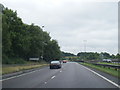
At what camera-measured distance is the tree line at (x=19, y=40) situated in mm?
55678

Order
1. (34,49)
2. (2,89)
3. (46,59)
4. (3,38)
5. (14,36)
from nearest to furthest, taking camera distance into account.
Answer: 1. (2,89)
2. (3,38)
3. (14,36)
4. (34,49)
5. (46,59)

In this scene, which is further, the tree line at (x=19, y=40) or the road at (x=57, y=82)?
the tree line at (x=19, y=40)

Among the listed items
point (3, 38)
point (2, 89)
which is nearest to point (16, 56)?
point (3, 38)

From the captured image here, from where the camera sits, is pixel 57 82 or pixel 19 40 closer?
pixel 57 82

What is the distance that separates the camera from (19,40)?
74.6m

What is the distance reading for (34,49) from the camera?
9412cm

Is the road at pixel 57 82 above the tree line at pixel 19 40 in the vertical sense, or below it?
below

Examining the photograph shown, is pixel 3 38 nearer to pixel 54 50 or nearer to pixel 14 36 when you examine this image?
pixel 14 36

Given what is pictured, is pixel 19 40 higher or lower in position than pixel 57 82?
higher

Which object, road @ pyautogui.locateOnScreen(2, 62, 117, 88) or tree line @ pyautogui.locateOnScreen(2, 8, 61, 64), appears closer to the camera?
road @ pyautogui.locateOnScreen(2, 62, 117, 88)

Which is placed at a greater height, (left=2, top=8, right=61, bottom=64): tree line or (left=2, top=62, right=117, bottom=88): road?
(left=2, top=8, right=61, bottom=64): tree line

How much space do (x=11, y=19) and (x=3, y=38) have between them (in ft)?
81.0

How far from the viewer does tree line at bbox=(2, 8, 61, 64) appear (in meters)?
55.7

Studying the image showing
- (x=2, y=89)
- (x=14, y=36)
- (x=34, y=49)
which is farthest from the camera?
(x=34, y=49)
